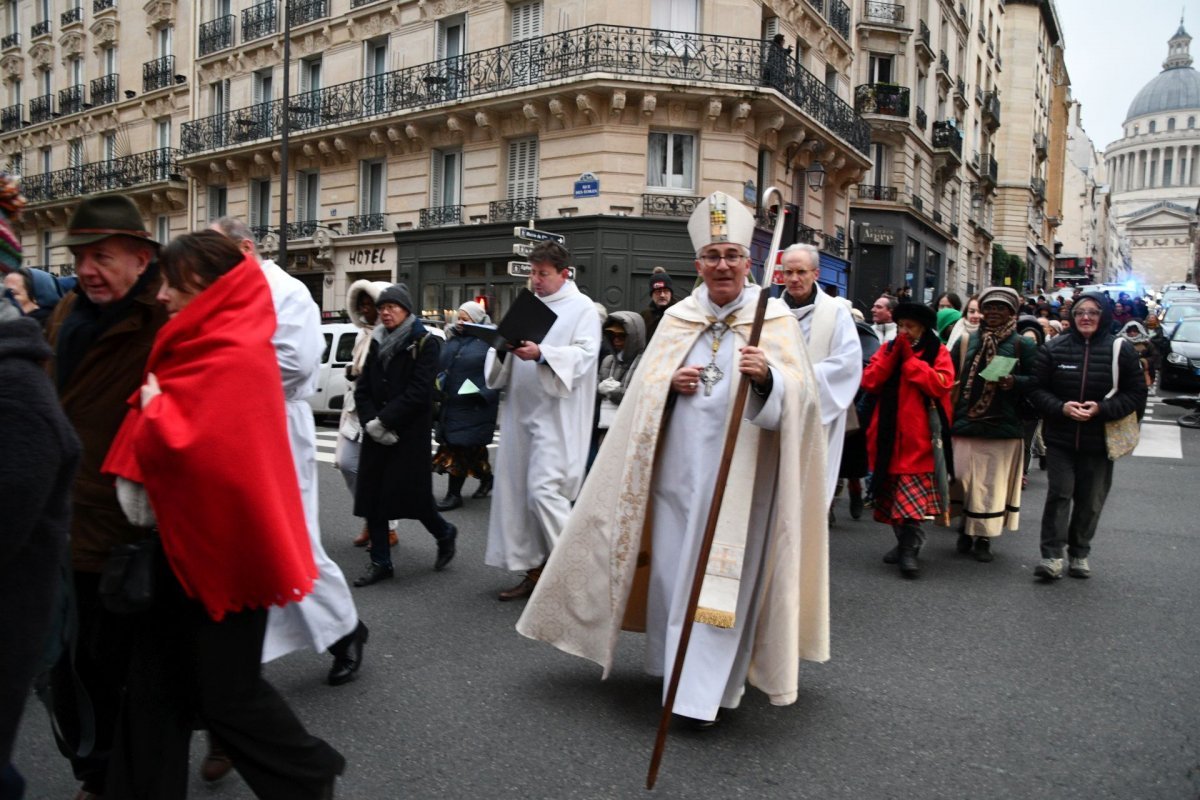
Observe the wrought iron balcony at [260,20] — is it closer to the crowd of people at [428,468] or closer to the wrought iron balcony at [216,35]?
the wrought iron balcony at [216,35]

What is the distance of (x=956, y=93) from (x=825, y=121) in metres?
17.2

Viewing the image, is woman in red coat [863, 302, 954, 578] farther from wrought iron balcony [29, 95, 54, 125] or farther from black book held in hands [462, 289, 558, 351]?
wrought iron balcony [29, 95, 54, 125]

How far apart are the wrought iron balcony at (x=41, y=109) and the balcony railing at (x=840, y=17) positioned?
29757mm

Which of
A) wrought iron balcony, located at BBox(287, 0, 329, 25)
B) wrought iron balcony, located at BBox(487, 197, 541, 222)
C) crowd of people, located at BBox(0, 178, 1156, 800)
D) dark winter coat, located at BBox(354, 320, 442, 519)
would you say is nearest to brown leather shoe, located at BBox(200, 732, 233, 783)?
crowd of people, located at BBox(0, 178, 1156, 800)

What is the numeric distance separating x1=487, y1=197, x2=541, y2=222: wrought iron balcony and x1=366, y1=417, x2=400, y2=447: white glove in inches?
708

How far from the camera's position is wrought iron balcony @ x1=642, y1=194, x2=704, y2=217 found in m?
22.4

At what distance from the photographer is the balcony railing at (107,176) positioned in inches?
1304

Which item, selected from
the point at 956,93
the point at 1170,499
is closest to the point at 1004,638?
the point at 1170,499

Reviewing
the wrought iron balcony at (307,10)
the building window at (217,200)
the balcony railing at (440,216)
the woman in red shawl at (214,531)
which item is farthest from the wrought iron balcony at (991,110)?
the woman in red shawl at (214,531)

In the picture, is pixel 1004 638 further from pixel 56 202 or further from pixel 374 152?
pixel 56 202

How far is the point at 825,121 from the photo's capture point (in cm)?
2659

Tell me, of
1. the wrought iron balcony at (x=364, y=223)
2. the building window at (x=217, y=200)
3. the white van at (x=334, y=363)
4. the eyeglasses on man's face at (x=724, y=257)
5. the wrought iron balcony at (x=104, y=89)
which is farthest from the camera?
the wrought iron balcony at (x=104, y=89)

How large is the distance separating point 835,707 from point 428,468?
281 centimetres

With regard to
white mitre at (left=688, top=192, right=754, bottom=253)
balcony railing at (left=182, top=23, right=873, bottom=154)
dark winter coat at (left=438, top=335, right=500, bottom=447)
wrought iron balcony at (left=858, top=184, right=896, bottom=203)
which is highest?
balcony railing at (left=182, top=23, right=873, bottom=154)
